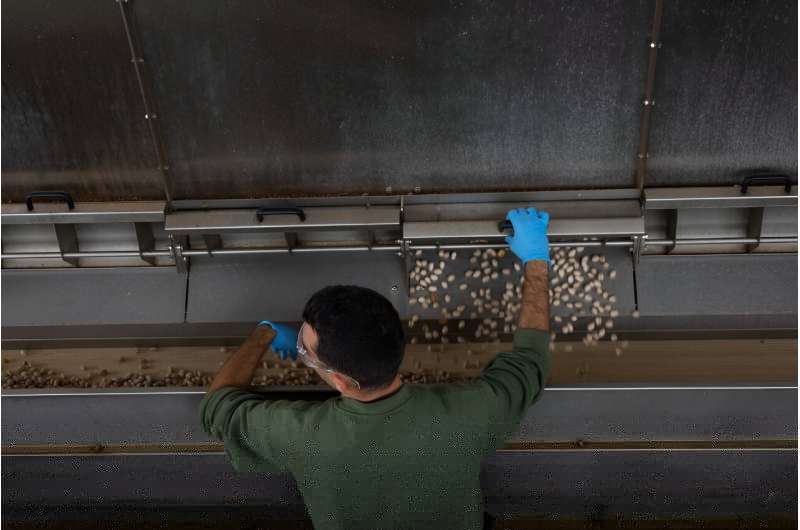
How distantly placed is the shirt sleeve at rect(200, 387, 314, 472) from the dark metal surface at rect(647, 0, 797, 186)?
58.1 inches

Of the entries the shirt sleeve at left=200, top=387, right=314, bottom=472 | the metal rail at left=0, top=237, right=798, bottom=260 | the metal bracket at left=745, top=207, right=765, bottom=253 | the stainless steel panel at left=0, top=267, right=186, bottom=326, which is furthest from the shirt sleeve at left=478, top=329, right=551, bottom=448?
the stainless steel panel at left=0, top=267, right=186, bottom=326

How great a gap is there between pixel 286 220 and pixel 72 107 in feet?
2.72

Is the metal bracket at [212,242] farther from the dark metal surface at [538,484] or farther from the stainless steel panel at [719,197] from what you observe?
the stainless steel panel at [719,197]

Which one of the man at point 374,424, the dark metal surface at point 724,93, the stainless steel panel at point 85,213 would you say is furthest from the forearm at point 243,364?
the dark metal surface at point 724,93

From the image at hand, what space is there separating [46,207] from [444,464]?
1.69 m

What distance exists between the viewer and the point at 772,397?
6.08 ft

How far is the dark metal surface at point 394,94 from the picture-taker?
1877mm

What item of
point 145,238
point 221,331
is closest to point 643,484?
point 221,331

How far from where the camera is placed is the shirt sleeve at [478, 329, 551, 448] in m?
1.46

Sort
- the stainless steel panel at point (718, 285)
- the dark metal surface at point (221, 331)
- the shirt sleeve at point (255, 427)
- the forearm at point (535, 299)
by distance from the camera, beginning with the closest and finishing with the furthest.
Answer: the shirt sleeve at point (255, 427) → the forearm at point (535, 299) → the stainless steel panel at point (718, 285) → the dark metal surface at point (221, 331)

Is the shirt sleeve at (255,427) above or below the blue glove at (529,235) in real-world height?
below

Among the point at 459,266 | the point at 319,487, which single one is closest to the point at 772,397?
the point at 459,266

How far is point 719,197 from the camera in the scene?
77.9 inches

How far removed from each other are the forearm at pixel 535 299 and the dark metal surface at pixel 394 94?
42cm
